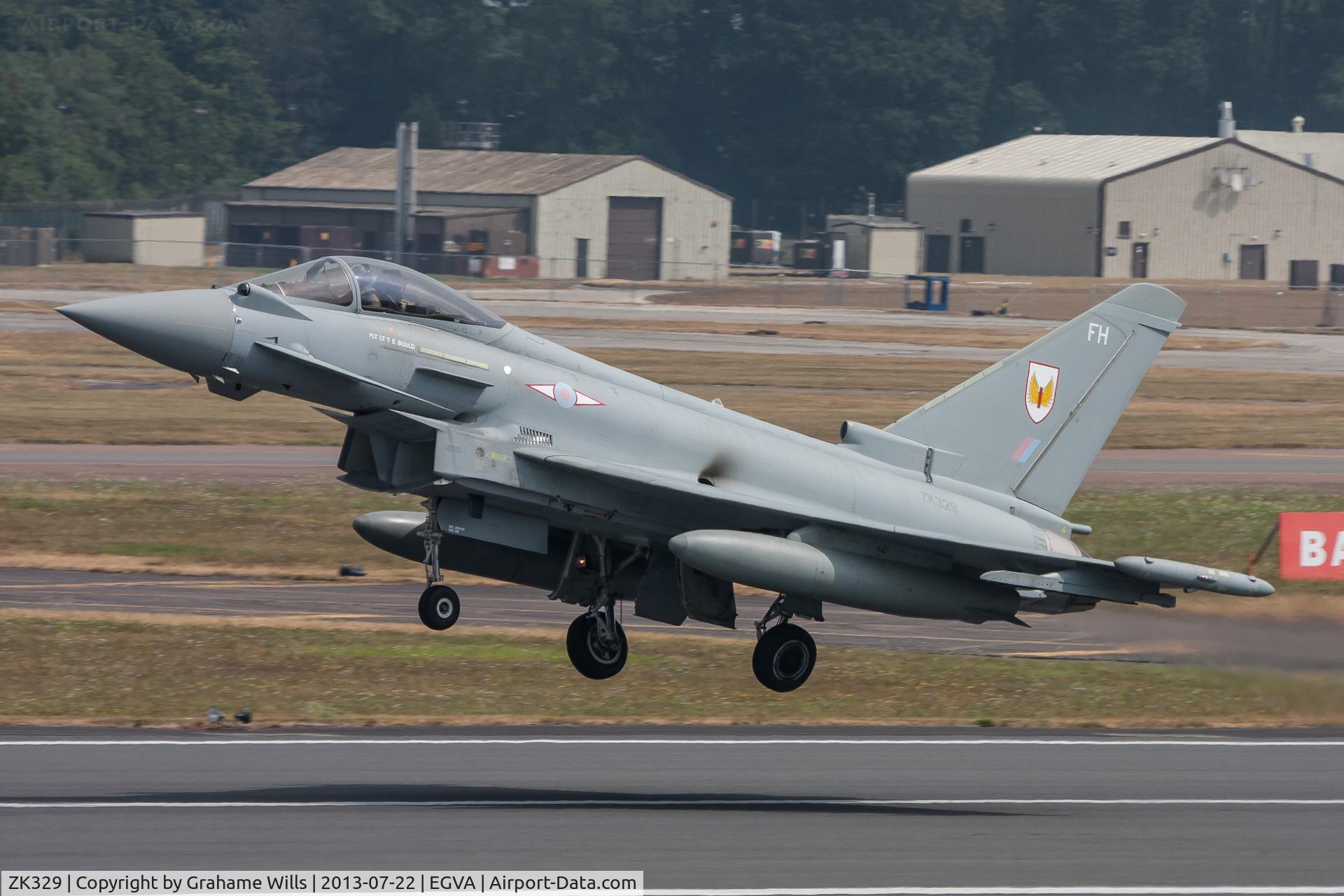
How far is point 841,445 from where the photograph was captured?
23.1 meters

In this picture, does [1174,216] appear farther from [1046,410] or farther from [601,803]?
[601,803]

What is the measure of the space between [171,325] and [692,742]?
37.1 feet

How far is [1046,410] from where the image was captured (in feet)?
77.8

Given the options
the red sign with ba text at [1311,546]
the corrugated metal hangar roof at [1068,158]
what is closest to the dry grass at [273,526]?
the red sign with ba text at [1311,546]

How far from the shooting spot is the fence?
91375 millimetres

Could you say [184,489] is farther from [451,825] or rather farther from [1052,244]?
[1052,244]

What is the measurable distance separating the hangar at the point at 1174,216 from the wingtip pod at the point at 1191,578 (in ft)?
322

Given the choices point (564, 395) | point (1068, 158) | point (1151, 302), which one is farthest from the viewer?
point (1068, 158)

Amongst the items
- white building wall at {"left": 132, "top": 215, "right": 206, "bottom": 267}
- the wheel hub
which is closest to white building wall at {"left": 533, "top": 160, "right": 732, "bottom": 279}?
white building wall at {"left": 132, "top": 215, "right": 206, "bottom": 267}

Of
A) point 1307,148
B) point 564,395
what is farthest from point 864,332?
point 1307,148

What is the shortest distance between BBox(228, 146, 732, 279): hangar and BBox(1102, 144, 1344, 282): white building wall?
27269 mm

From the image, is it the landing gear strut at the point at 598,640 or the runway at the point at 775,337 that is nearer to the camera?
the landing gear strut at the point at 598,640

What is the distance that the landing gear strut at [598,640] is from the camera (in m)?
21.8

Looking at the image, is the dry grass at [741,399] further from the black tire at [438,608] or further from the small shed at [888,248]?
the small shed at [888,248]
